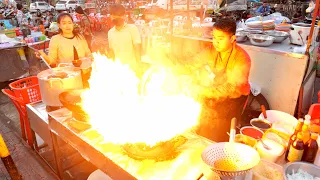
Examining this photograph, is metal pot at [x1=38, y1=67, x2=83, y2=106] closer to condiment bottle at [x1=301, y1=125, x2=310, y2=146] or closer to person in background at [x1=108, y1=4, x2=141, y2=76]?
person in background at [x1=108, y1=4, x2=141, y2=76]

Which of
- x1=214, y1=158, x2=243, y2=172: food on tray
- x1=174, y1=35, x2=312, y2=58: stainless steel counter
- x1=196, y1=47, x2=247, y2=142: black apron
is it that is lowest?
x1=196, y1=47, x2=247, y2=142: black apron

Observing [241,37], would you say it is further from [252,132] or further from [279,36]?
[252,132]

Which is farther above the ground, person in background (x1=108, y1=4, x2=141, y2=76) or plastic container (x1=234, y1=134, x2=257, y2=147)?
person in background (x1=108, y1=4, x2=141, y2=76)

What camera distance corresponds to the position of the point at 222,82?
319cm

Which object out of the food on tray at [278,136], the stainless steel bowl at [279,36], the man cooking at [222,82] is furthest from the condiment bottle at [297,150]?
the stainless steel bowl at [279,36]

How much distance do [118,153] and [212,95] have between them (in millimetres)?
1485

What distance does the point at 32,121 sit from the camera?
11.7ft

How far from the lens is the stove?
1.96m

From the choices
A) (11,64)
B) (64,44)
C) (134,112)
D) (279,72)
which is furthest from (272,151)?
(11,64)

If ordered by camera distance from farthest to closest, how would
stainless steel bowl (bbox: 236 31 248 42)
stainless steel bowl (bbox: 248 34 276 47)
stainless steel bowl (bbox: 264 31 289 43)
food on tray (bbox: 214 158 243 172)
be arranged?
stainless steel bowl (bbox: 236 31 248 42), stainless steel bowl (bbox: 264 31 289 43), stainless steel bowl (bbox: 248 34 276 47), food on tray (bbox: 214 158 243 172)

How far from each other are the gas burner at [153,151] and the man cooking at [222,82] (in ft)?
3.91

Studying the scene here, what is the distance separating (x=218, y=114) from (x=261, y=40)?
6.68 ft

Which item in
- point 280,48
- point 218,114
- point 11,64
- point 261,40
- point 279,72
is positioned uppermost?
point 261,40

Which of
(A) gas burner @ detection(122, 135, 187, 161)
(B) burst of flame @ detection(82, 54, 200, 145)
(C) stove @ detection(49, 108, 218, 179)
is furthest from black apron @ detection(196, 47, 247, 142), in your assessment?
(A) gas burner @ detection(122, 135, 187, 161)
